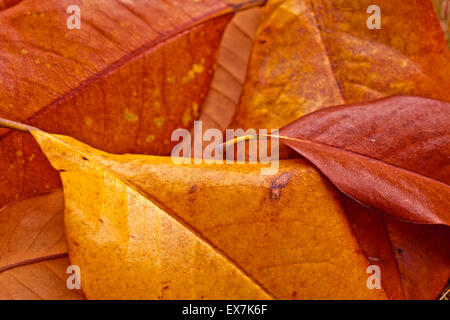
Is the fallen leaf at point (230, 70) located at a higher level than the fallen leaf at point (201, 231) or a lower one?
higher

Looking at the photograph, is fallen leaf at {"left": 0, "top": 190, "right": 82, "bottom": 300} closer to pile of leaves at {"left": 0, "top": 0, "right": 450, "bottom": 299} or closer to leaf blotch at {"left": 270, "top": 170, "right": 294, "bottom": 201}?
pile of leaves at {"left": 0, "top": 0, "right": 450, "bottom": 299}

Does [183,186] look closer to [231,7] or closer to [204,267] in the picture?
[204,267]

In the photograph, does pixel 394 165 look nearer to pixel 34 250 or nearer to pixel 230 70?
pixel 230 70

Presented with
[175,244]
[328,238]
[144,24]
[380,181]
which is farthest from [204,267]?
[144,24]

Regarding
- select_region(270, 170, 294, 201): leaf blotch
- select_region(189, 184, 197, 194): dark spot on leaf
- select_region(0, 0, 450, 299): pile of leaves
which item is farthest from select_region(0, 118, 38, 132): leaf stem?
select_region(270, 170, 294, 201): leaf blotch

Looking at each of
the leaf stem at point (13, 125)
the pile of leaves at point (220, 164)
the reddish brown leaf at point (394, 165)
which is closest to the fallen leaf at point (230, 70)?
the pile of leaves at point (220, 164)

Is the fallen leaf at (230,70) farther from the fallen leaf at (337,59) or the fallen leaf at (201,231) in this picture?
the fallen leaf at (201,231)

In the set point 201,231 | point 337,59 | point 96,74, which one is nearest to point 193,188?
point 201,231

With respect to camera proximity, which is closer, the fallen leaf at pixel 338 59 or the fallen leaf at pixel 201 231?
the fallen leaf at pixel 201 231
